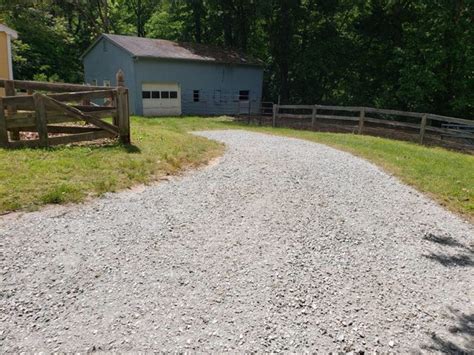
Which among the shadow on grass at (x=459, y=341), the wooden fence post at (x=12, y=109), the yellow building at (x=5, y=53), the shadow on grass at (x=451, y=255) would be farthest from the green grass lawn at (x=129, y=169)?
the yellow building at (x=5, y=53)

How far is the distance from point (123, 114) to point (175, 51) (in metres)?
18.0

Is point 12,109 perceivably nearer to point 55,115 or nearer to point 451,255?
point 55,115

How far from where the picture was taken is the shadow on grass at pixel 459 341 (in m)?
3.21

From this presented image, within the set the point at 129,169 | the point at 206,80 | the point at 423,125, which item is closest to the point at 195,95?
the point at 206,80

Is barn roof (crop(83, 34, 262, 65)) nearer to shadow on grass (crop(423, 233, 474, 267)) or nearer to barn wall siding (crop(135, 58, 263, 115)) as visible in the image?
barn wall siding (crop(135, 58, 263, 115))

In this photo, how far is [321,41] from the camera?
88.3 feet

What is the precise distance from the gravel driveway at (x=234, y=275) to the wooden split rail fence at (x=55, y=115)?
246 cm

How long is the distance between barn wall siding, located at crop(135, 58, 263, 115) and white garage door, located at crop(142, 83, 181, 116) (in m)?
0.32

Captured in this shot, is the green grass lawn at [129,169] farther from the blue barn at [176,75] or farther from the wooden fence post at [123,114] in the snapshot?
the blue barn at [176,75]

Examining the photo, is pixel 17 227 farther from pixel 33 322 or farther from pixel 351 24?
pixel 351 24

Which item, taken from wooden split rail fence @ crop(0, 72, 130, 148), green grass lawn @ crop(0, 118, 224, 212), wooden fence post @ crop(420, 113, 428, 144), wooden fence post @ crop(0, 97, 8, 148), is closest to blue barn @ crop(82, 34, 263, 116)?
wooden fence post @ crop(420, 113, 428, 144)

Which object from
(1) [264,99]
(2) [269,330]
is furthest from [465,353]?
(1) [264,99]

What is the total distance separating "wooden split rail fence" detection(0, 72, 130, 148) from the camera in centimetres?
722

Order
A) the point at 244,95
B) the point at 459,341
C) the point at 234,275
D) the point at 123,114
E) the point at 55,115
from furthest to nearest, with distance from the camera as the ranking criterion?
the point at 244,95, the point at 123,114, the point at 55,115, the point at 234,275, the point at 459,341
